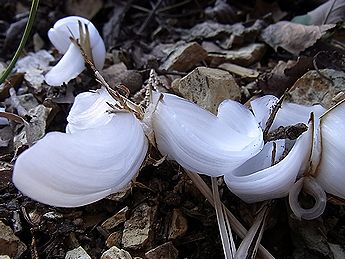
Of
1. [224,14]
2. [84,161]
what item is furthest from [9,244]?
[224,14]

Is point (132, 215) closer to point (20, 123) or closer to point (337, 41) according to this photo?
point (20, 123)

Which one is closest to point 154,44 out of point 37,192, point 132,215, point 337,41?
point 337,41

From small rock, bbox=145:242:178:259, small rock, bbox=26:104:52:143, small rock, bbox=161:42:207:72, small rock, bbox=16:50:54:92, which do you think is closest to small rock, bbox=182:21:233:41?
small rock, bbox=161:42:207:72

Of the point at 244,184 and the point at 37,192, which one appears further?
the point at 244,184

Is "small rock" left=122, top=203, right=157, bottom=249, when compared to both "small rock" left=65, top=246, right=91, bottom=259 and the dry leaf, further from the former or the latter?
the dry leaf

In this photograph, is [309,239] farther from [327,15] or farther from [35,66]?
[35,66]

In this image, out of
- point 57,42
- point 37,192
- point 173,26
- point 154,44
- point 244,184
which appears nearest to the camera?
point 37,192
